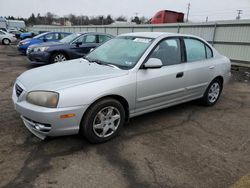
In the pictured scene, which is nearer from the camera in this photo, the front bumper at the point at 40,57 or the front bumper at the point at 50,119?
the front bumper at the point at 50,119

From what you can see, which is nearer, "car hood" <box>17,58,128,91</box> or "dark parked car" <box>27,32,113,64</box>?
"car hood" <box>17,58,128,91</box>

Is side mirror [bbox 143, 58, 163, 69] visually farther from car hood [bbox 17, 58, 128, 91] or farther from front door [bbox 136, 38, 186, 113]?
car hood [bbox 17, 58, 128, 91]

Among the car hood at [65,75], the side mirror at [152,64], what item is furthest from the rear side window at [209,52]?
the car hood at [65,75]

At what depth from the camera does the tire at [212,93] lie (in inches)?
211

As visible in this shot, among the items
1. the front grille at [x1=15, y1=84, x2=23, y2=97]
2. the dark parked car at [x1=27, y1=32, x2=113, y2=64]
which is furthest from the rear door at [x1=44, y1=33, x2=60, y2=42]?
the front grille at [x1=15, y1=84, x2=23, y2=97]

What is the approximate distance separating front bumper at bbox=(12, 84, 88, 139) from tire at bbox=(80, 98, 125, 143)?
4.8 inches

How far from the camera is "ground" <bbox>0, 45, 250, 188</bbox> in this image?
2.79 metres

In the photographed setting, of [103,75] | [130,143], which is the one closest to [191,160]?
[130,143]

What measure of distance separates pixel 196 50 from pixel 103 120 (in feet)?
8.55

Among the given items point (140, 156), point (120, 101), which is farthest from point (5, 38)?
point (140, 156)

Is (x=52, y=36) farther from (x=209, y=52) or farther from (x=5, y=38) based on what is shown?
(x=5, y=38)

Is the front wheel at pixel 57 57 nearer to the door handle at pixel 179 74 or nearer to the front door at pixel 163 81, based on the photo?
the front door at pixel 163 81

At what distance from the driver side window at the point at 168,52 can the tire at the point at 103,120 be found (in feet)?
3.68

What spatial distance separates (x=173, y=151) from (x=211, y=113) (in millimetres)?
2061
